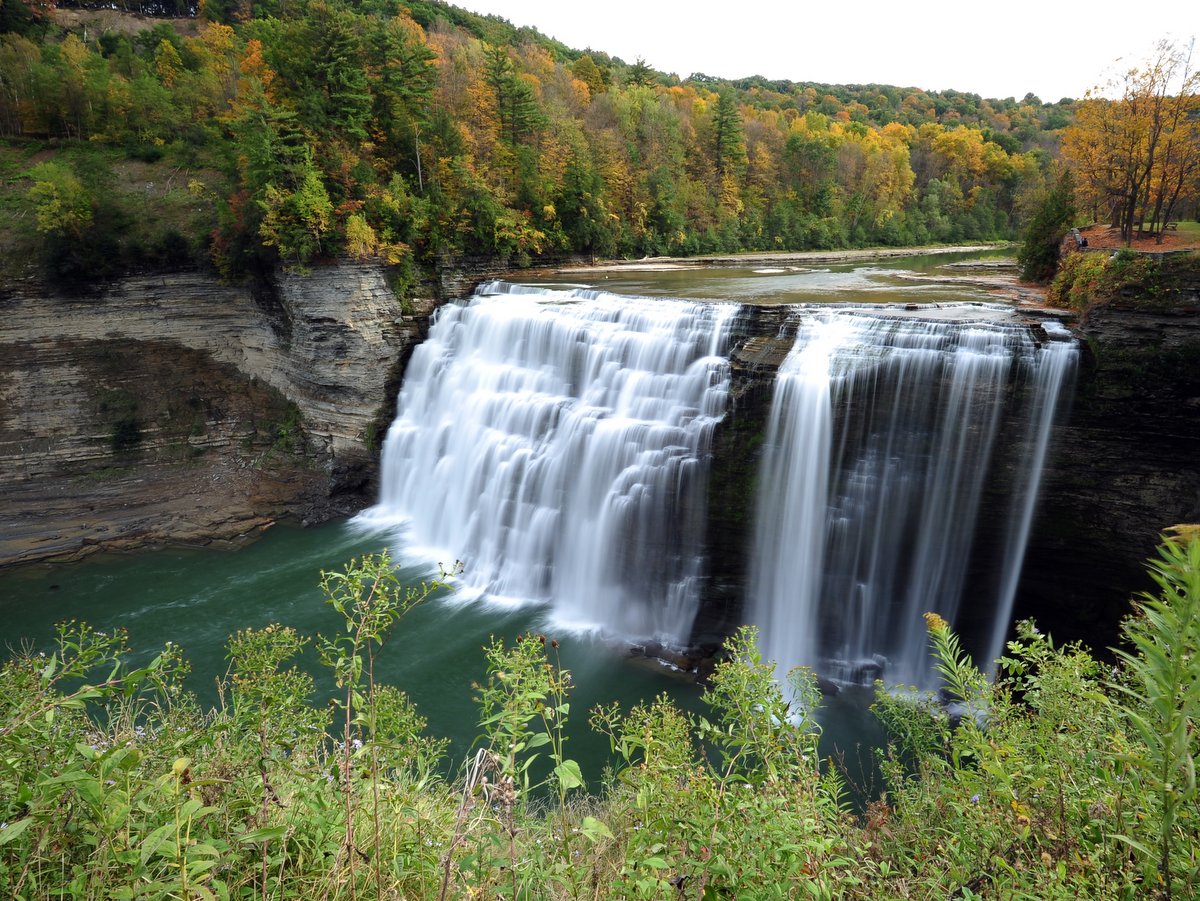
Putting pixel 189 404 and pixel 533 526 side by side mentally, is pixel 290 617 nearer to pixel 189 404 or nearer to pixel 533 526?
pixel 533 526

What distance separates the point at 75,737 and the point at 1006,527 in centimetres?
1312

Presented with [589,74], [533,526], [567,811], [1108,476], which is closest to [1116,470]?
[1108,476]

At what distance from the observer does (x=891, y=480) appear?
1198 centimetres

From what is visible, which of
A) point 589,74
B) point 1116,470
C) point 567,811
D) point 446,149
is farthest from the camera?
point 589,74

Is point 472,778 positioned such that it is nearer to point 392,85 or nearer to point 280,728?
point 280,728

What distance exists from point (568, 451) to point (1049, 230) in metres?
13.4

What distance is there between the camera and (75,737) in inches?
122

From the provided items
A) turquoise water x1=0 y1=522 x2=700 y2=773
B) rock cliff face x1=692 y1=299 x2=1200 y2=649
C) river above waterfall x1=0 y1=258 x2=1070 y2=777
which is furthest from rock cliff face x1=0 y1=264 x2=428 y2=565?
rock cliff face x1=692 y1=299 x2=1200 y2=649

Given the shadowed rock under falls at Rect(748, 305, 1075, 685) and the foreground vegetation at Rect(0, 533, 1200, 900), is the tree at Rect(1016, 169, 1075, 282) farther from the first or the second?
the foreground vegetation at Rect(0, 533, 1200, 900)

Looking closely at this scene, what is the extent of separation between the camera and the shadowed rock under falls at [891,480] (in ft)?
36.2

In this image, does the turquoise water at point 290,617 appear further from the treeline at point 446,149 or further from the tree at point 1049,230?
the tree at point 1049,230

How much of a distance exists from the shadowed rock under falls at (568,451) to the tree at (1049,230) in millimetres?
8526

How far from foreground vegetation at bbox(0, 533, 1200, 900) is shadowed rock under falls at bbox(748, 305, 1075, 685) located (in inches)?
311

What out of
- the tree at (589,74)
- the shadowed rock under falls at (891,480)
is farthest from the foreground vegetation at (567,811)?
the tree at (589,74)
